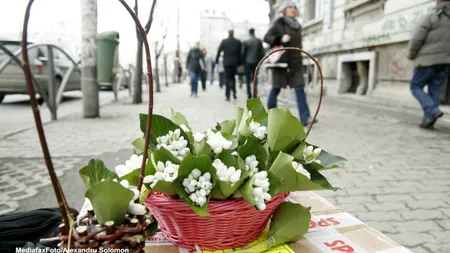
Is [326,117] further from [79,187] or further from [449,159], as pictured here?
[79,187]

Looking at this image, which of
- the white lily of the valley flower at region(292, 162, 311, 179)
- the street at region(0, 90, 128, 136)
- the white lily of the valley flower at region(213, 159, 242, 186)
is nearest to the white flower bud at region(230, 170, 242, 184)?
the white lily of the valley flower at region(213, 159, 242, 186)

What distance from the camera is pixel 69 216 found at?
2.83 ft

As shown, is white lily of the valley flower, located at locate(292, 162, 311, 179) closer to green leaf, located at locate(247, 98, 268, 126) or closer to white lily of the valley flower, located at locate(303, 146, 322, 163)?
white lily of the valley flower, located at locate(303, 146, 322, 163)

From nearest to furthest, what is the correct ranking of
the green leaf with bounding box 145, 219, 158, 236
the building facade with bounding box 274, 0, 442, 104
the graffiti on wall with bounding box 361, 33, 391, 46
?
the green leaf with bounding box 145, 219, 158, 236 → the building facade with bounding box 274, 0, 442, 104 → the graffiti on wall with bounding box 361, 33, 391, 46

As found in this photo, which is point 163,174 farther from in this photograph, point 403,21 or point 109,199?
point 403,21

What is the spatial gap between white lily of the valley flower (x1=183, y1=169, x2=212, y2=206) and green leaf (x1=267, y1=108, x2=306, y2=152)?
1.02ft

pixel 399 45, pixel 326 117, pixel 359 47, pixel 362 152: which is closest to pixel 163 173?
pixel 362 152

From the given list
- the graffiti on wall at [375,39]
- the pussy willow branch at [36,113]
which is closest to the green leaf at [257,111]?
the pussy willow branch at [36,113]

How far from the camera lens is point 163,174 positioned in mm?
972

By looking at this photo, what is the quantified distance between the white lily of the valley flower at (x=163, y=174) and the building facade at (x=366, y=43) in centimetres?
630

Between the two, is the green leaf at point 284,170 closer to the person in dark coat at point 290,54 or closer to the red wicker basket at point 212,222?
the red wicker basket at point 212,222

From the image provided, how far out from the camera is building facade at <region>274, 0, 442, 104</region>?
7.70m

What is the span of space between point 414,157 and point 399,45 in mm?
4906

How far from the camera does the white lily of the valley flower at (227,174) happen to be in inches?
38.4
